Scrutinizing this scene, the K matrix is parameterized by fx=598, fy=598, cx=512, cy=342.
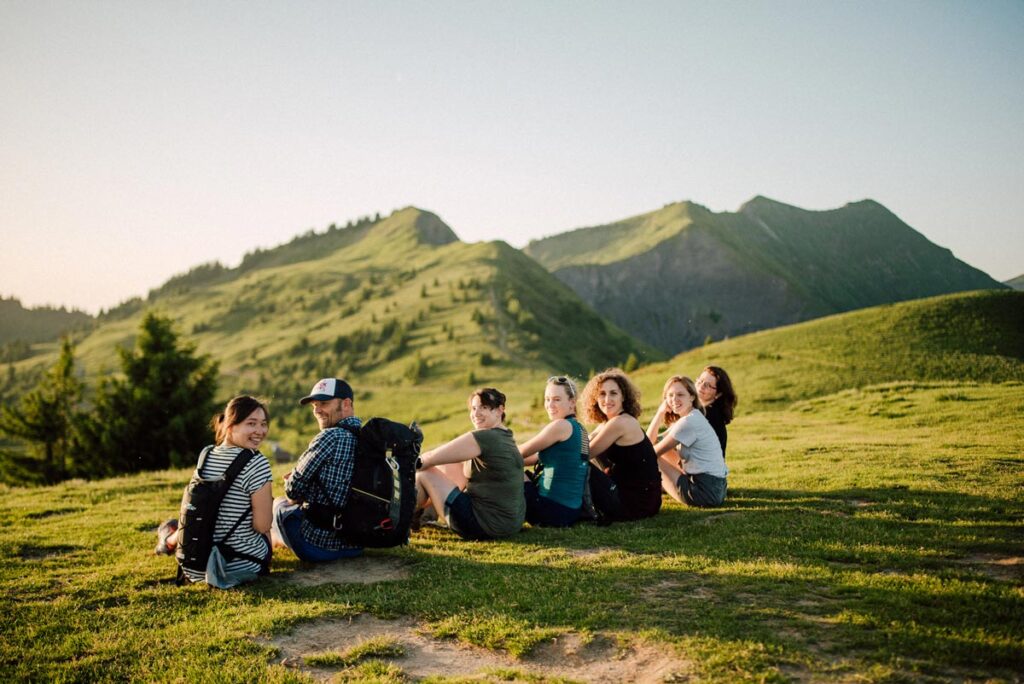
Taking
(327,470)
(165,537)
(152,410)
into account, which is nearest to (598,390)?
(327,470)

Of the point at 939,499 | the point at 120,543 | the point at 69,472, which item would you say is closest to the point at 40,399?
the point at 69,472

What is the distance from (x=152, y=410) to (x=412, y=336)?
7864 centimetres

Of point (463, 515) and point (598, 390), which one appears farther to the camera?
point (598, 390)

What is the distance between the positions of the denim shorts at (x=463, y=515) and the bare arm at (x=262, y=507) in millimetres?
2679

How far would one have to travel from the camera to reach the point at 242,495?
Result: 25.2 feet

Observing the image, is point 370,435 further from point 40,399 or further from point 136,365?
point 40,399

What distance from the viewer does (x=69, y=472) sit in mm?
42812

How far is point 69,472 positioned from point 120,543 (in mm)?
40653

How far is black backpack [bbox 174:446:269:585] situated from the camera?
24.7ft

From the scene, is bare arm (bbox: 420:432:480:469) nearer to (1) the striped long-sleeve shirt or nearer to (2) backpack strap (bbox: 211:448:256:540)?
(1) the striped long-sleeve shirt

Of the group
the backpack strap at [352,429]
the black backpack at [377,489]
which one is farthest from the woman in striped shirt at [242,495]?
the backpack strap at [352,429]

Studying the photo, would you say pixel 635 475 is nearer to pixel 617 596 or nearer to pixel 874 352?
pixel 617 596

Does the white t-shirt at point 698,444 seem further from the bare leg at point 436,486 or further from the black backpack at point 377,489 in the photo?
the black backpack at point 377,489

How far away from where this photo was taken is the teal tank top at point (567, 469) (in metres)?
9.50
